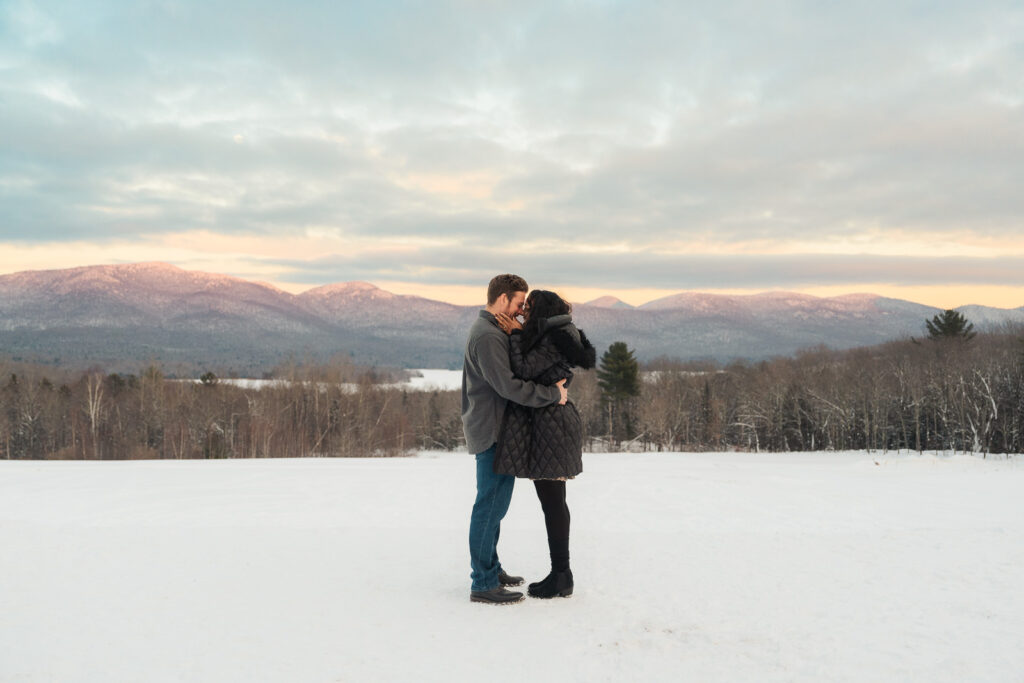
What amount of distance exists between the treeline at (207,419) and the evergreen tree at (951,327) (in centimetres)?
4327

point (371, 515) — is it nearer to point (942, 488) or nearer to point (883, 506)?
point (883, 506)

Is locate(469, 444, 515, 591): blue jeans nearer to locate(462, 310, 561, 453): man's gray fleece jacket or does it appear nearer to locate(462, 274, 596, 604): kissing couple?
locate(462, 274, 596, 604): kissing couple

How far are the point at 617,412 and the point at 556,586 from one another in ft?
197

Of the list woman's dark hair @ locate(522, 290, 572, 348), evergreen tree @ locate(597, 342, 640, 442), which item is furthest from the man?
evergreen tree @ locate(597, 342, 640, 442)

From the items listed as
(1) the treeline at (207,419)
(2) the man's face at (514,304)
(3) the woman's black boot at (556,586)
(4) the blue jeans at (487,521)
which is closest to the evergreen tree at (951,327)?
(1) the treeline at (207,419)

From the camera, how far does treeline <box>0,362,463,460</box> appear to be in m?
50.5

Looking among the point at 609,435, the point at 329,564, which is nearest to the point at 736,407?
the point at 609,435

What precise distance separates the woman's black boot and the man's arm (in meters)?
1.17

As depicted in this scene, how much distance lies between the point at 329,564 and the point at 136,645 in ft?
6.16

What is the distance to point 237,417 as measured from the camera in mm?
55969

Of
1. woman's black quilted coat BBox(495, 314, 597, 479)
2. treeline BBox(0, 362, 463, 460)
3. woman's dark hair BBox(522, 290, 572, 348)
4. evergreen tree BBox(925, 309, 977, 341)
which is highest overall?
evergreen tree BBox(925, 309, 977, 341)

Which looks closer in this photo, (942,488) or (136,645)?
(136,645)

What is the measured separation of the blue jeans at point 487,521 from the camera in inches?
182

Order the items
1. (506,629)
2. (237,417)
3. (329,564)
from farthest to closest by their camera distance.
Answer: (237,417) → (329,564) → (506,629)
